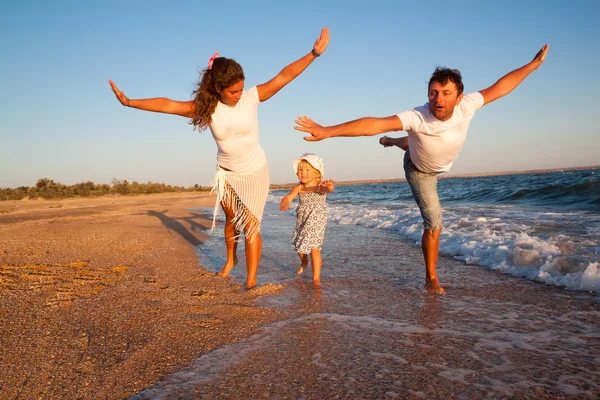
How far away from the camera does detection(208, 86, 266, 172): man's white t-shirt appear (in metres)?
4.14

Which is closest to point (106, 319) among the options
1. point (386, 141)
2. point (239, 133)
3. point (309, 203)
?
point (239, 133)

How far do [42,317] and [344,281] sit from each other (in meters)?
2.85

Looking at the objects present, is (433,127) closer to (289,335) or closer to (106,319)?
(289,335)

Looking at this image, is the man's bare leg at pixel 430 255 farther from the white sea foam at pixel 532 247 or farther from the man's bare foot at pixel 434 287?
the white sea foam at pixel 532 247

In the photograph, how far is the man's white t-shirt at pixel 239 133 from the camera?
13.6 feet

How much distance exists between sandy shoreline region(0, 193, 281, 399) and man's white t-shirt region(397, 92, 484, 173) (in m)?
2.03

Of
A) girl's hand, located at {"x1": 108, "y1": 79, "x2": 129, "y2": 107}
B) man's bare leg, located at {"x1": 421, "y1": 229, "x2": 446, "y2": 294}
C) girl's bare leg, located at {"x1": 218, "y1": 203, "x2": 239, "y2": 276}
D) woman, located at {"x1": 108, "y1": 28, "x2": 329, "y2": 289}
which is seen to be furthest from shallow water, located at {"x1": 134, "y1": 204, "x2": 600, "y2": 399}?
girl's hand, located at {"x1": 108, "y1": 79, "x2": 129, "y2": 107}

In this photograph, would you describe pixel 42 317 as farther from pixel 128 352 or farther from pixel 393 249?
pixel 393 249

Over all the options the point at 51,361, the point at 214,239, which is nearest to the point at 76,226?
the point at 214,239

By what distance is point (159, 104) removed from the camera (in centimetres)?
402

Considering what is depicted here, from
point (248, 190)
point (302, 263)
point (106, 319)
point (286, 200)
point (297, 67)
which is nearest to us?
point (106, 319)

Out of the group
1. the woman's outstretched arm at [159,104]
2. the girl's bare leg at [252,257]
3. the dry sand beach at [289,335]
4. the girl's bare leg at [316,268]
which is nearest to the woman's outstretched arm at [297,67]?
the woman's outstretched arm at [159,104]

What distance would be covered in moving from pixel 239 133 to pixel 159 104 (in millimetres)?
802

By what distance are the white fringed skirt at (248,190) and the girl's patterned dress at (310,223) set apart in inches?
26.3
